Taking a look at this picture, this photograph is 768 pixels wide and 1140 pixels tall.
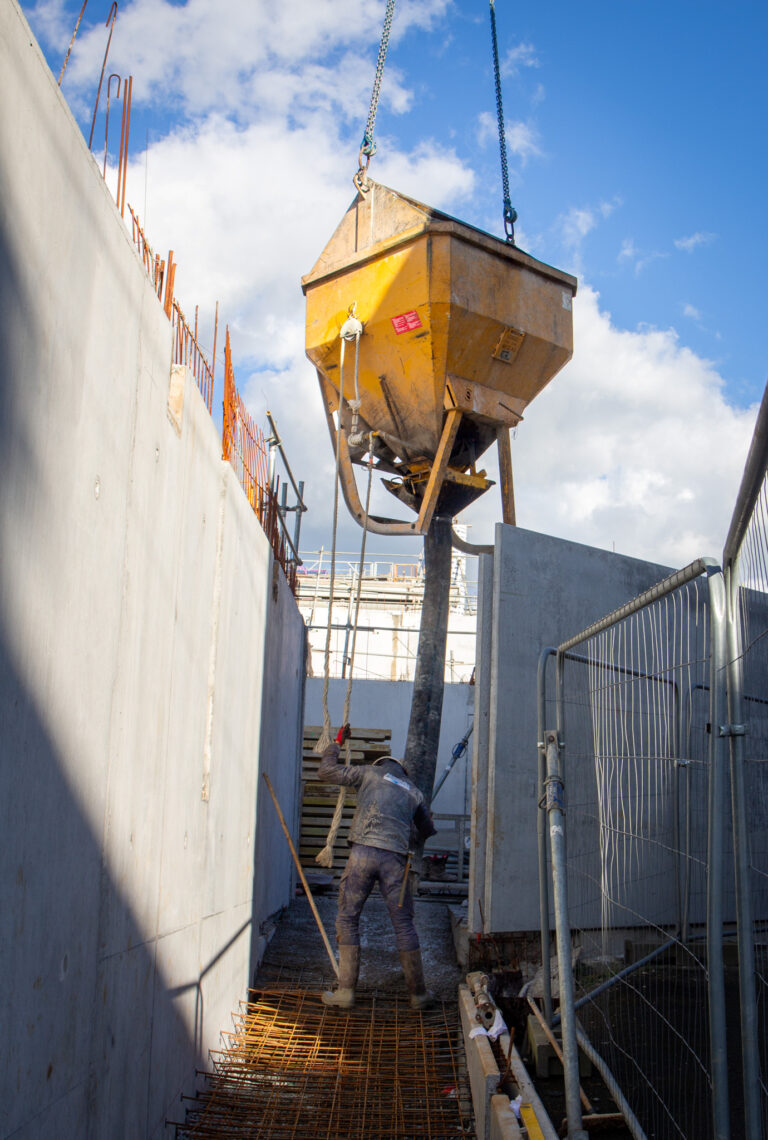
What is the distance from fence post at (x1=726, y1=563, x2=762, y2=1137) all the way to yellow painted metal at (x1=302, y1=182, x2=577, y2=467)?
4.75 m

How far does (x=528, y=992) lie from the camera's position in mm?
5582

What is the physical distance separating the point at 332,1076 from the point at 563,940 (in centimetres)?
191

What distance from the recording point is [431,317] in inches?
265

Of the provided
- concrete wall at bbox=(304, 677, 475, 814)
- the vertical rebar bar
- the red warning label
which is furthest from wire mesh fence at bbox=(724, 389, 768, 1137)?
concrete wall at bbox=(304, 677, 475, 814)

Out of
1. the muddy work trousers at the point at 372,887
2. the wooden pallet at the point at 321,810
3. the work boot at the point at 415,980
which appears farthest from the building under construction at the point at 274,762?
the wooden pallet at the point at 321,810

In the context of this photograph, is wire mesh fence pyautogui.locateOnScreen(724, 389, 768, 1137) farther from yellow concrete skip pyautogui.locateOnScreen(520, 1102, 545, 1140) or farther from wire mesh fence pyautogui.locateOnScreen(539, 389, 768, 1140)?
yellow concrete skip pyautogui.locateOnScreen(520, 1102, 545, 1140)

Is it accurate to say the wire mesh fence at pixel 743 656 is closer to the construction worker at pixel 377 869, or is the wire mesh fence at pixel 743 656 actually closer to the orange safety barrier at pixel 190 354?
the orange safety barrier at pixel 190 354

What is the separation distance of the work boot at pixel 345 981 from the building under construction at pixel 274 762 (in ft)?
0.65

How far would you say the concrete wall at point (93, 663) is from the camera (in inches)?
85.8

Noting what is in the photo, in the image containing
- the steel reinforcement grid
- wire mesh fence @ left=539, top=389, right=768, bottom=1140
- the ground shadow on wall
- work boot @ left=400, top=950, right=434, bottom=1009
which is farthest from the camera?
work boot @ left=400, top=950, right=434, bottom=1009

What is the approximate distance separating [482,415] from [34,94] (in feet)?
17.6

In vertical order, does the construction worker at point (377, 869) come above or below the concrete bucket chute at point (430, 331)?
below

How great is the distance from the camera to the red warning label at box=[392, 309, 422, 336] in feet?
22.4

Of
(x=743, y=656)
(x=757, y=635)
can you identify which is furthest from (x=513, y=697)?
(x=743, y=656)
